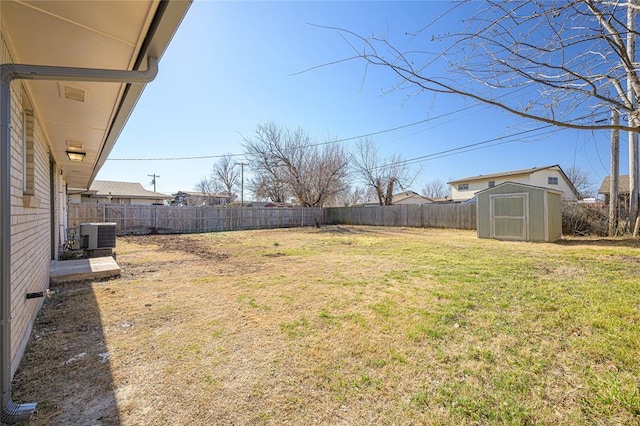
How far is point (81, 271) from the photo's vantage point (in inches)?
192

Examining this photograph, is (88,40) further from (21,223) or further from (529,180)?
(529,180)

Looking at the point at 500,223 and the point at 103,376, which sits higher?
the point at 500,223

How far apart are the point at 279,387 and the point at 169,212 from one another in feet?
50.4

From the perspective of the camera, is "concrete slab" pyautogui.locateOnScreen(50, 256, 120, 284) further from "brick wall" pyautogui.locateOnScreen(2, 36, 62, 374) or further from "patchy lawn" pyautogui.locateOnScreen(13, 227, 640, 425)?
"brick wall" pyautogui.locateOnScreen(2, 36, 62, 374)

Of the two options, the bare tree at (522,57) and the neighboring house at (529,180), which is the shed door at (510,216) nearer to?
the bare tree at (522,57)

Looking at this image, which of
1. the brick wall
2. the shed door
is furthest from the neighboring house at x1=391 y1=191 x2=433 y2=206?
the brick wall

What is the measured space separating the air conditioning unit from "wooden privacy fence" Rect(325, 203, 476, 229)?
1516 cm

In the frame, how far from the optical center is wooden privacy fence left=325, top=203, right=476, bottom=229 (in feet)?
48.9

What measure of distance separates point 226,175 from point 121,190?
15.5 metres

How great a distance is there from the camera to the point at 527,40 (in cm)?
165

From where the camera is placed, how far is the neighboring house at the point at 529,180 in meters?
22.5

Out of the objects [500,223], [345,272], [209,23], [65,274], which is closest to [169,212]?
[65,274]

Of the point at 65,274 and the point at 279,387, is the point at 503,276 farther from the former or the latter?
the point at 65,274

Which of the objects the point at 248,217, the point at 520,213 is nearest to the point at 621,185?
the point at 520,213
